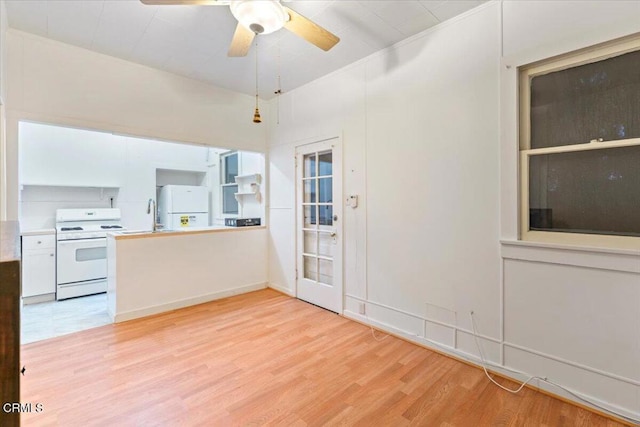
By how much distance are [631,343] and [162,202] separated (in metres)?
6.76

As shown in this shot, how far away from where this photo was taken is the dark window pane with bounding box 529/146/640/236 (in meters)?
1.93

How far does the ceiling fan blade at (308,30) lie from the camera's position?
6.31 feet

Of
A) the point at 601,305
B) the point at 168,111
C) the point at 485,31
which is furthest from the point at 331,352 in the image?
the point at 168,111

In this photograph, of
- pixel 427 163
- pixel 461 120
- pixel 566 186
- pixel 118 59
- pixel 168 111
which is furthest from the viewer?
A: pixel 168 111

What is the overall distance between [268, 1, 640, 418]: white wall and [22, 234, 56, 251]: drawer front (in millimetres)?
3940

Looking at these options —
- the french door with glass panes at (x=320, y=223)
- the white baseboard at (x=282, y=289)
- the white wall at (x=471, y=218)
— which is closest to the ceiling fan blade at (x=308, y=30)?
the white wall at (x=471, y=218)

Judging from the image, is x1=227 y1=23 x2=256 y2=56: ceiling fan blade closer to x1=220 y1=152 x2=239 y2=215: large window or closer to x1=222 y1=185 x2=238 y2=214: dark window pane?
x1=220 y1=152 x2=239 y2=215: large window

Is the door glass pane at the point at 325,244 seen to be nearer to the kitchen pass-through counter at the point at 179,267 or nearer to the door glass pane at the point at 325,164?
the door glass pane at the point at 325,164

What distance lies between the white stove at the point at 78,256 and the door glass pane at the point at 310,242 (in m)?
2.95

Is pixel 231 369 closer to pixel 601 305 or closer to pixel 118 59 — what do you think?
pixel 601 305

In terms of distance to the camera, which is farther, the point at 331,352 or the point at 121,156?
the point at 121,156

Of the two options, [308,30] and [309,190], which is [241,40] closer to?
[308,30]

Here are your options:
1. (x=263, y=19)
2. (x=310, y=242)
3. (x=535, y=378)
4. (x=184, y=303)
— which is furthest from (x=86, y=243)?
(x=535, y=378)

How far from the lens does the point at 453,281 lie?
2.61m
